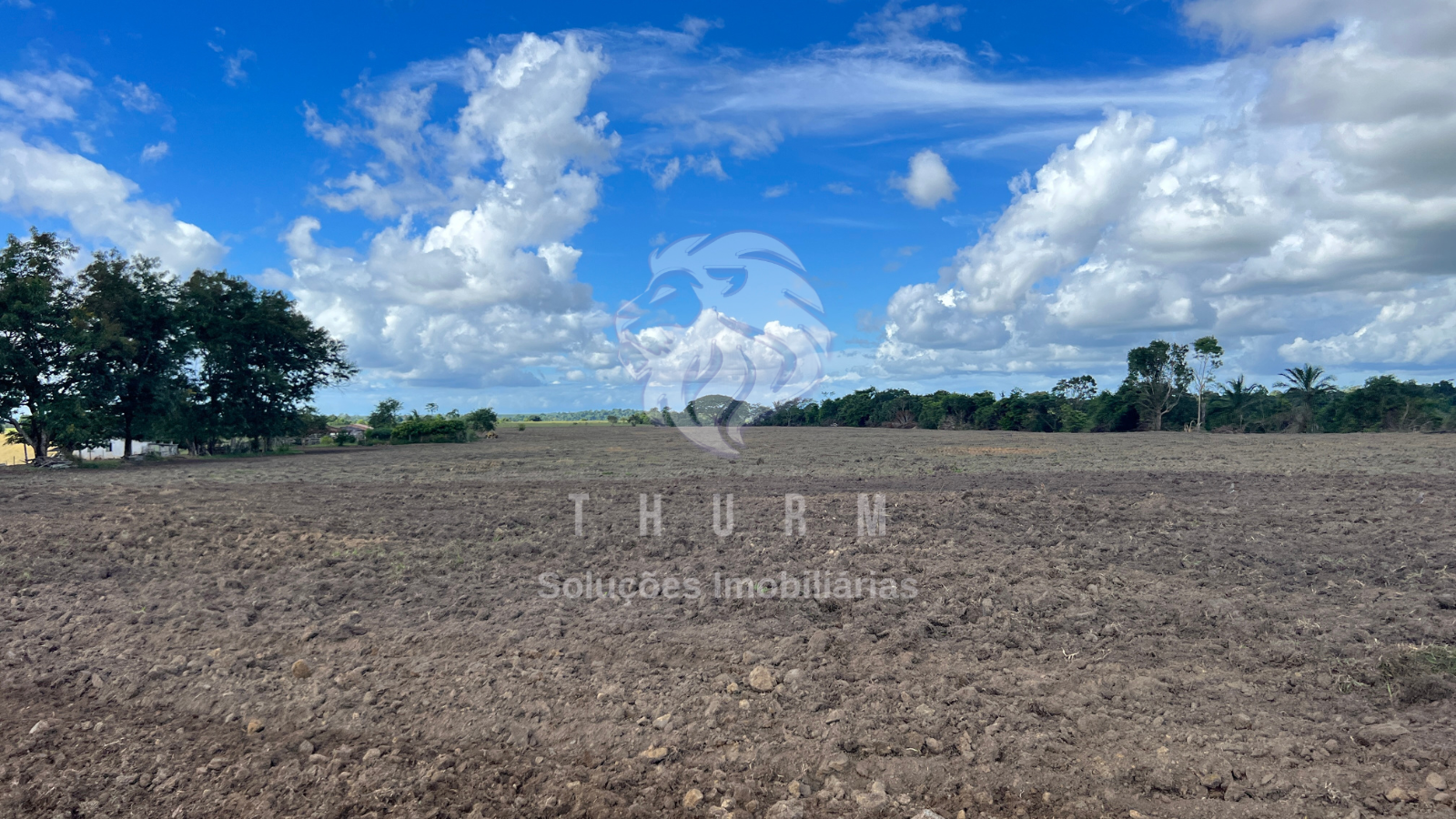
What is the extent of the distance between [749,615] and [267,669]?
383 centimetres

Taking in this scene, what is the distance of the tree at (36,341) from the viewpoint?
2419 cm

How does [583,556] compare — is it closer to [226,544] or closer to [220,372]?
[226,544]

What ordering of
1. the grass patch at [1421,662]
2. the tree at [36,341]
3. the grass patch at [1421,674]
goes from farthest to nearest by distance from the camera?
the tree at [36,341], the grass patch at [1421,662], the grass patch at [1421,674]

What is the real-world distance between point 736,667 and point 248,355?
122ft

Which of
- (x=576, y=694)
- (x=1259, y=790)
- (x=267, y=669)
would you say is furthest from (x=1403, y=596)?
(x=267, y=669)

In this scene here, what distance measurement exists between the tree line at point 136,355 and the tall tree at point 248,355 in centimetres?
6

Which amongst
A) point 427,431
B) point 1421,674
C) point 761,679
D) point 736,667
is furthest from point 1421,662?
point 427,431

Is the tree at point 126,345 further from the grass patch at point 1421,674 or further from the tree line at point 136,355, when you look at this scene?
the grass patch at point 1421,674

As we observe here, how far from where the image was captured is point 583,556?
Answer: 9.15m

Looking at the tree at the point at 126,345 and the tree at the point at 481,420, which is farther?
the tree at the point at 481,420

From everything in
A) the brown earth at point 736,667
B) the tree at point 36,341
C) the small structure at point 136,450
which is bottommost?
the brown earth at point 736,667

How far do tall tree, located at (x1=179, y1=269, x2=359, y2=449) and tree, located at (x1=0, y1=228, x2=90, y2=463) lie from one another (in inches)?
186

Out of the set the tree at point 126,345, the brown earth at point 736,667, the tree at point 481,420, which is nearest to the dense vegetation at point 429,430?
the tree at point 481,420

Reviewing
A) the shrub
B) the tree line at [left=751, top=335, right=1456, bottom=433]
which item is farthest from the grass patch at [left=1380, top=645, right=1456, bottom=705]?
the shrub
